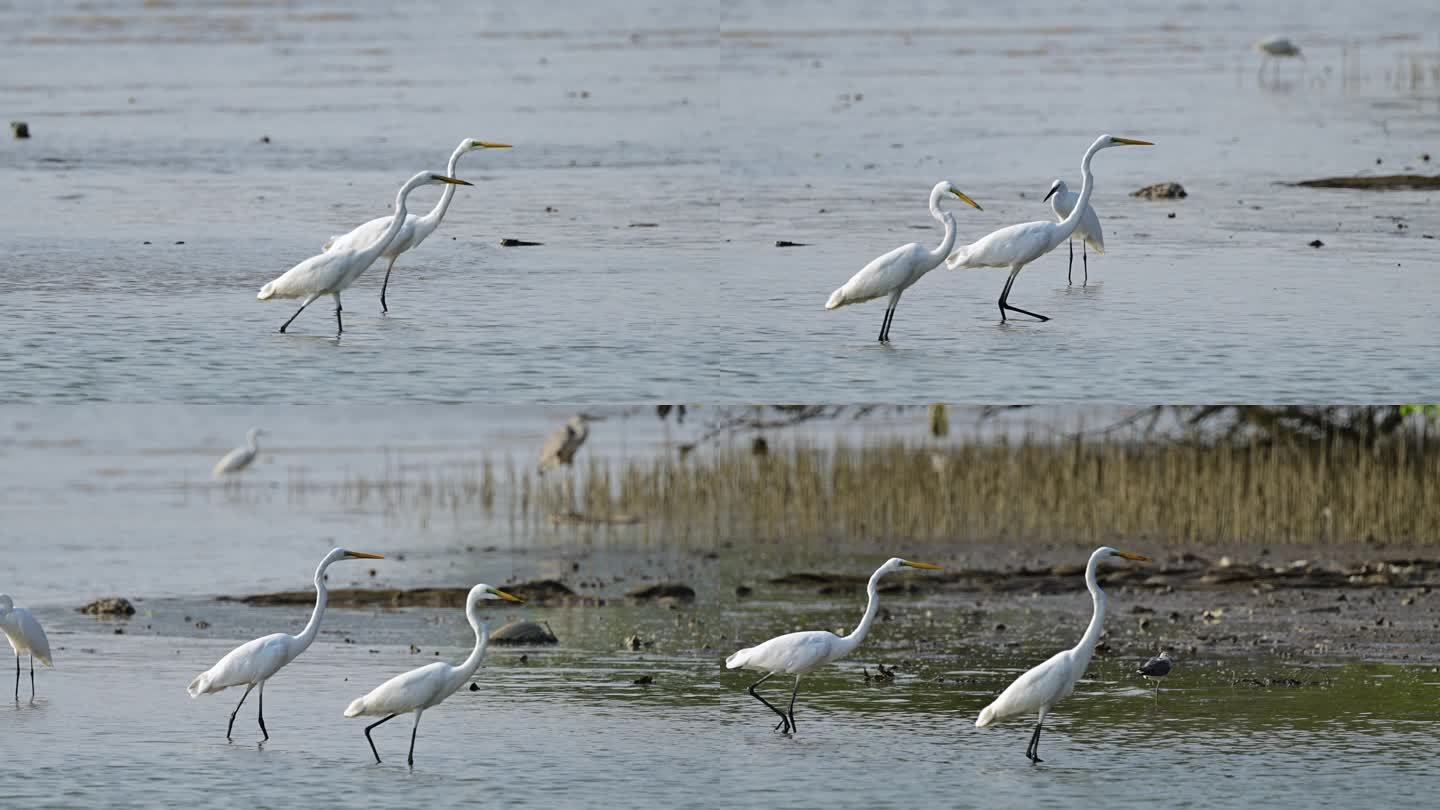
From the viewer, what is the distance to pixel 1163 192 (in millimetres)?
17406

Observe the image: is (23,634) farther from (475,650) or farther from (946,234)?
(946,234)

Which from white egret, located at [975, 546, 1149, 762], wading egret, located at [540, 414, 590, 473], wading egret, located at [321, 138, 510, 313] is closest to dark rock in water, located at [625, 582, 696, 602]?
wading egret, located at [321, 138, 510, 313]

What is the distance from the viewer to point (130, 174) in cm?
1889

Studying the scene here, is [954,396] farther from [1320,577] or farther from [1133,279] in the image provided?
[1320,577]

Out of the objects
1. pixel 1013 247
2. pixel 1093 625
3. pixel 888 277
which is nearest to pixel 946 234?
pixel 1013 247

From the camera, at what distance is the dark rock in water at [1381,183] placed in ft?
57.5

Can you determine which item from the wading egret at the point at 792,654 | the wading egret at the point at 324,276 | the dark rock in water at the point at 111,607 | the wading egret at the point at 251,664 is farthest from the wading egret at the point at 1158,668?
the dark rock in water at the point at 111,607

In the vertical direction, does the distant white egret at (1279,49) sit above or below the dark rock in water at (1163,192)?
above

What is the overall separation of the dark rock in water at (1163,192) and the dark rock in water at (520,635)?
6890 mm

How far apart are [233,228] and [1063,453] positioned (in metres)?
7.35

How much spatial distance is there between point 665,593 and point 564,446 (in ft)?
17.1

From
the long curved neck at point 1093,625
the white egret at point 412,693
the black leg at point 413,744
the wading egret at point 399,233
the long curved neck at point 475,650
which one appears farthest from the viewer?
the wading egret at point 399,233

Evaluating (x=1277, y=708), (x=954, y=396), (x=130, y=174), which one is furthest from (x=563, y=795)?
(x=130, y=174)

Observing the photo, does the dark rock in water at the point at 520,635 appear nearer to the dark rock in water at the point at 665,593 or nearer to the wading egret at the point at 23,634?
the dark rock in water at the point at 665,593
